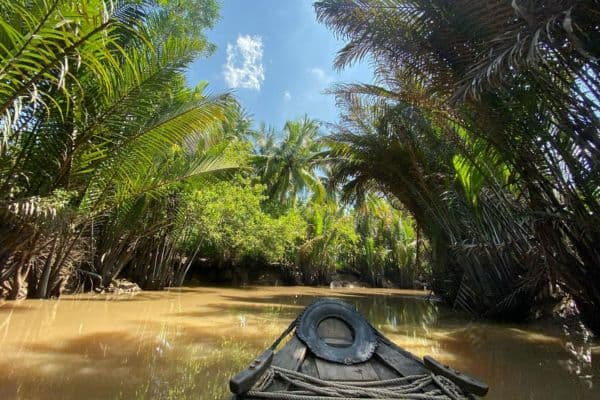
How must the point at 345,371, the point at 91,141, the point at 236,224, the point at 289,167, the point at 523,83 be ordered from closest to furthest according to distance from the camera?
the point at 345,371 < the point at 523,83 < the point at 91,141 < the point at 236,224 < the point at 289,167

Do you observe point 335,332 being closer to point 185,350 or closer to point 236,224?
point 185,350

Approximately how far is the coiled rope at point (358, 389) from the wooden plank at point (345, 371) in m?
0.18

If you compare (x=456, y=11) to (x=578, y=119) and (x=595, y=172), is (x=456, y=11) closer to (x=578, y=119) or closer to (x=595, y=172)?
(x=578, y=119)

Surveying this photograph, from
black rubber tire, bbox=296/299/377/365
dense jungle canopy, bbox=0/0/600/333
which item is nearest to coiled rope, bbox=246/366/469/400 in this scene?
black rubber tire, bbox=296/299/377/365

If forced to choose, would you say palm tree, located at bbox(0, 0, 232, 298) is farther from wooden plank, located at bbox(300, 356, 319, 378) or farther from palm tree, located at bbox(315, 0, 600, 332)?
wooden plank, located at bbox(300, 356, 319, 378)

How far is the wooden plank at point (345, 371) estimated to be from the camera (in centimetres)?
274

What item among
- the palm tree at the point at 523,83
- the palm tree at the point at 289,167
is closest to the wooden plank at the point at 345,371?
the palm tree at the point at 523,83

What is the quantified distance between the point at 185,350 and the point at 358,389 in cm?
273

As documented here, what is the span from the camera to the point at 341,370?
2871mm

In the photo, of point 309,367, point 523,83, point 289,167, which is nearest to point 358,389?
point 309,367

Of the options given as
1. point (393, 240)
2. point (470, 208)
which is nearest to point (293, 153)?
point (393, 240)

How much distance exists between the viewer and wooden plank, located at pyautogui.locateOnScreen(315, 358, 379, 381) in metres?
2.74

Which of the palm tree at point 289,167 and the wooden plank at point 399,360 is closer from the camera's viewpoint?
the wooden plank at point 399,360

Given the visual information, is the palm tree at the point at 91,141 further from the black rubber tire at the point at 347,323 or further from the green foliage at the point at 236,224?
the black rubber tire at the point at 347,323
